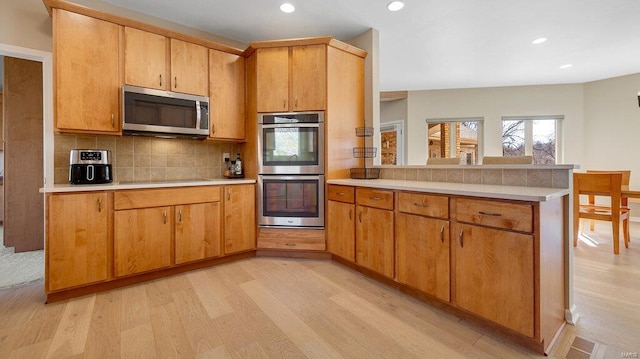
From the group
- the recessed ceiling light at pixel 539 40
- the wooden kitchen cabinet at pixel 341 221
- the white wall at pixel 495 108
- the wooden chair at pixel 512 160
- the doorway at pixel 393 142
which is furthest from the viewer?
the doorway at pixel 393 142

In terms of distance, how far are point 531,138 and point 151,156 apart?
676cm

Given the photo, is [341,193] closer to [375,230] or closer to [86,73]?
[375,230]

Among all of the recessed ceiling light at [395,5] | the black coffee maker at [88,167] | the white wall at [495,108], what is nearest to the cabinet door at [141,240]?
the black coffee maker at [88,167]

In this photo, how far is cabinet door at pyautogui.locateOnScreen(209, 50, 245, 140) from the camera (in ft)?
9.77

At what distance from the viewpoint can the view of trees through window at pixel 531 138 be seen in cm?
565

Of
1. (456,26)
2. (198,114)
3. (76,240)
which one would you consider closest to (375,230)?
(198,114)

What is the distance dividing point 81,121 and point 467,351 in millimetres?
3265

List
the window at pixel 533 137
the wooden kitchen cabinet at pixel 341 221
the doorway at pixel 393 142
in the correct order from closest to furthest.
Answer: the wooden kitchen cabinet at pixel 341 221 < the window at pixel 533 137 < the doorway at pixel 393 142

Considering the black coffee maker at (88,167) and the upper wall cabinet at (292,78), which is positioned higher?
the upper wall cabinet at (292,78)

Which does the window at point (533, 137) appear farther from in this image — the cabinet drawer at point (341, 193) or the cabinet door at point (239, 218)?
the cabinet door at point (239, 218)

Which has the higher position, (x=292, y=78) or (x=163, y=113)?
(x=292, y=78)

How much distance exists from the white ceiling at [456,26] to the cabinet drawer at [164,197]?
181cm

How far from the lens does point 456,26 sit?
317 cm

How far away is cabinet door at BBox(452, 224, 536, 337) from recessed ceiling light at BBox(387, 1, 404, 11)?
2212mm
